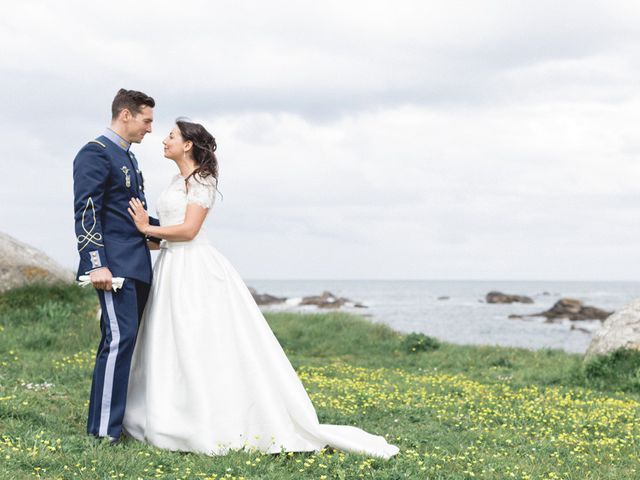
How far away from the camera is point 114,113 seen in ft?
26.8

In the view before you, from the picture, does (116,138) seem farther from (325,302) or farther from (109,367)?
(325,302)

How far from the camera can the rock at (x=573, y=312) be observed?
6711cm

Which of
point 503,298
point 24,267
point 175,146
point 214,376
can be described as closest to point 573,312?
point 503,298

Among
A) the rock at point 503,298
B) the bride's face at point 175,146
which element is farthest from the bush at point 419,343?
the rock at point 503,298

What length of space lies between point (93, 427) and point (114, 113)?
3.54m

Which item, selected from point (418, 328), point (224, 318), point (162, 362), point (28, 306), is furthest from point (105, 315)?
point (418, 328)

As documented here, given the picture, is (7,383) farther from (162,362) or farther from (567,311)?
(567,311)

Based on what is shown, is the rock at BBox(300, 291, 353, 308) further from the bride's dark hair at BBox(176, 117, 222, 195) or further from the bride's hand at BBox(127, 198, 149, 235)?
the bride's hand at BBox(127, 198, 149, 235)

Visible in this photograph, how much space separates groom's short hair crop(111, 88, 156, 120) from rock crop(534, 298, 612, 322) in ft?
210

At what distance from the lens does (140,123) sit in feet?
26.6

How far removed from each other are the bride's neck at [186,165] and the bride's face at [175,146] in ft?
0.20

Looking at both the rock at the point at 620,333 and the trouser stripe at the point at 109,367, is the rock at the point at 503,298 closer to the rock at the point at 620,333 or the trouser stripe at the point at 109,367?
the rock at the point at 620,333

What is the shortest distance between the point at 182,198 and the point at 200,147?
24.0 inches

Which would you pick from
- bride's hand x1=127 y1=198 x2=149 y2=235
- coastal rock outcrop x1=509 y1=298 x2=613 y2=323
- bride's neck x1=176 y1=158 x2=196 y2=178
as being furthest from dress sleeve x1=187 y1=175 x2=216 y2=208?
coastal rock outcrop x1=509 y1=298 x2=613 y2=323
